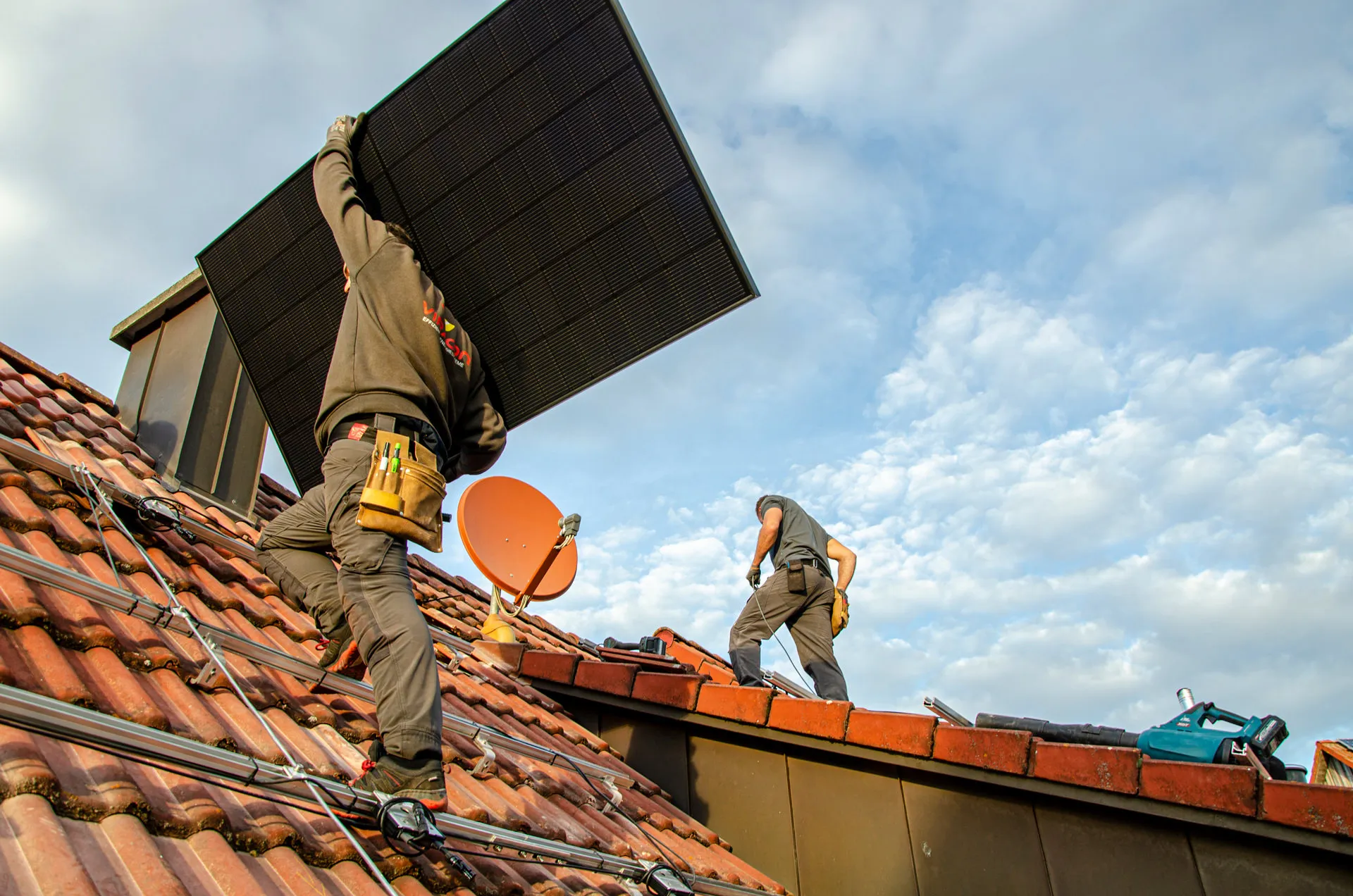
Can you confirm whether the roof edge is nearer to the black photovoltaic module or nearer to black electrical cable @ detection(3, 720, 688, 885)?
the black photovoltaic module

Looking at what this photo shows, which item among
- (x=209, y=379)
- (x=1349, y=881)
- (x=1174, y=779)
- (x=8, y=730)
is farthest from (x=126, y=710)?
(x=209, y=379)

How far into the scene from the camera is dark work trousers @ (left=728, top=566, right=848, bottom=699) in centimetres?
667

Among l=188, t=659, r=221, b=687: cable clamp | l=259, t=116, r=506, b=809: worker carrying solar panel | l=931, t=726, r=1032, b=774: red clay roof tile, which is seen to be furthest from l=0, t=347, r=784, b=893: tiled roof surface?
l=931, t=726, r=1032, b=774: red clay roof tile

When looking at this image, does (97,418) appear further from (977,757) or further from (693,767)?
(977,757)

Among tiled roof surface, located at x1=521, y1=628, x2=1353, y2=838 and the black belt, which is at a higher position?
the black belt

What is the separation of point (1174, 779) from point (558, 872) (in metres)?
2.43

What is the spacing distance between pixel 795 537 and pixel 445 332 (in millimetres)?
4031

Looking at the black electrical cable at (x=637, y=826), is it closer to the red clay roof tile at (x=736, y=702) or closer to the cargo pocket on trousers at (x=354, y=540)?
the red clay roof tile at (x=736, y=702)

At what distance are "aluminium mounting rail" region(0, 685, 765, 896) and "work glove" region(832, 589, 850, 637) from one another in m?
4.20

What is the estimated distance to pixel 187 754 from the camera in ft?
7.20

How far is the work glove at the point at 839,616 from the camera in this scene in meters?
6.88

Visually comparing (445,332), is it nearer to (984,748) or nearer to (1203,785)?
(984,748)

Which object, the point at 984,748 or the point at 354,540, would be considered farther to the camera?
the point at 984,748

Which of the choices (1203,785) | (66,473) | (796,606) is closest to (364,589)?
(66,473)
